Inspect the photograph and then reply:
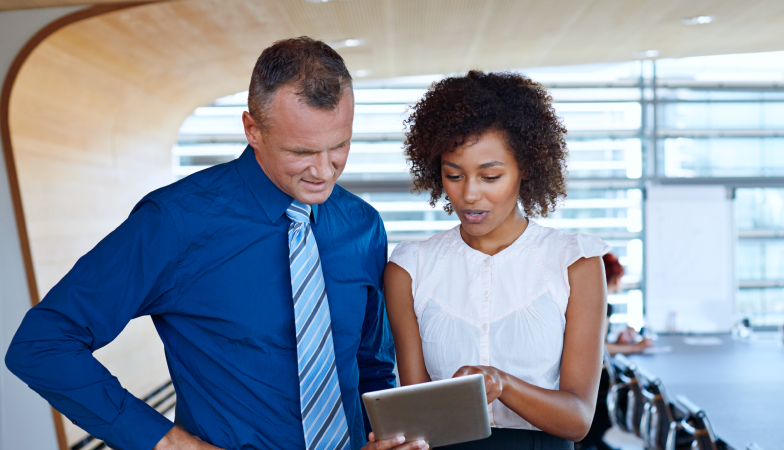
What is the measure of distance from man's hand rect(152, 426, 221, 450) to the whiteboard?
23.6 ft

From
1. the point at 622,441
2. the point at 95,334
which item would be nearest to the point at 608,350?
the point at 622,441

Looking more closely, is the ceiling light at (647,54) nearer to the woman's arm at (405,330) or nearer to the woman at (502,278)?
the woman at (502,278)

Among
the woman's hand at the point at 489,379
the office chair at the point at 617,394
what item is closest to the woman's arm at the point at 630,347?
the office chair at the point at 617,394

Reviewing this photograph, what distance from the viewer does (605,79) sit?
779cm

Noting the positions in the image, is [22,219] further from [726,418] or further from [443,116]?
[726,418]

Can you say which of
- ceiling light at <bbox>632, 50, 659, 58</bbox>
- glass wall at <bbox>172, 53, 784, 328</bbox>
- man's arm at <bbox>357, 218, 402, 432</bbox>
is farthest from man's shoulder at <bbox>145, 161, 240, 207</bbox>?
glass wall at <bbox>172, 53, 784, 328</bbox>

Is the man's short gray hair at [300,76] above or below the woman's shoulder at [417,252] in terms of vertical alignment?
above

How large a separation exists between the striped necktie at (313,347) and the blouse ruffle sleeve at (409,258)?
Answer: 21cm

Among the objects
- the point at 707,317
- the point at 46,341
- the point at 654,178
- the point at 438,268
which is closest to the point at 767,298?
the point at 707,317

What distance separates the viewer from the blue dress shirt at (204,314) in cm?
128

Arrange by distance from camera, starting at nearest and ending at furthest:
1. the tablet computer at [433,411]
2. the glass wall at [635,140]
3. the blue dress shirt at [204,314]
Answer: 1. the tablet computer at [433,411]
2. the blue dress shirt at [204,314]
3. the glass wall at [635,140]

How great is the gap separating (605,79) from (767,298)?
3382mm

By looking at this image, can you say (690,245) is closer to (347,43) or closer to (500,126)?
(347,43)

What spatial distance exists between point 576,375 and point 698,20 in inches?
147
